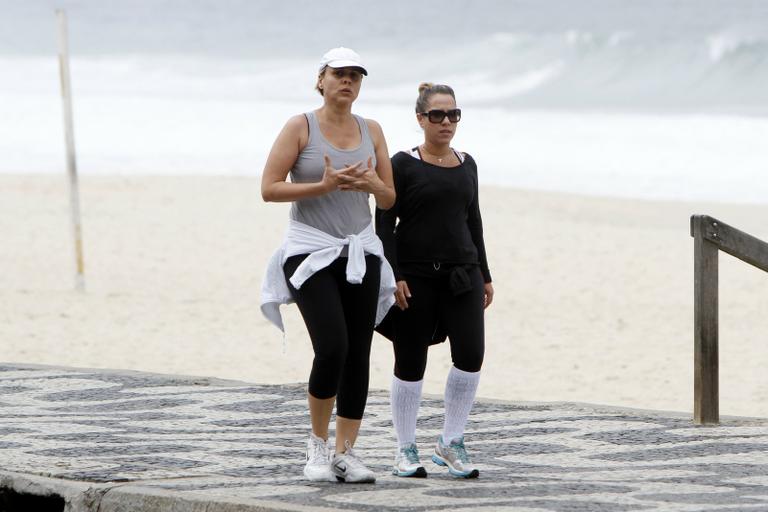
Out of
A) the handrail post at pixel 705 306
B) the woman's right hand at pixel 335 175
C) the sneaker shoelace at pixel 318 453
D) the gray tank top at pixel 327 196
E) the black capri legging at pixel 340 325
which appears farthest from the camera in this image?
the handrail post at pixel 705 306

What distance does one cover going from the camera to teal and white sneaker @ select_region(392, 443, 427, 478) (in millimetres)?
5750

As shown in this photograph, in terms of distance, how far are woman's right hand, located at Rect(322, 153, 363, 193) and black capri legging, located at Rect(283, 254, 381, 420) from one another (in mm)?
328

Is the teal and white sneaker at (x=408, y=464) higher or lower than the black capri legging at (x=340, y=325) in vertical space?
lower

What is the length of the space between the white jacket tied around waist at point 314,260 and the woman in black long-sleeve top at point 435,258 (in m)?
0.14

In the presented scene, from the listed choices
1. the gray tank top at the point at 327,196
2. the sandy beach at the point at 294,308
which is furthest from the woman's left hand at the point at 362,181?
the sandy beach at the point at 294,308

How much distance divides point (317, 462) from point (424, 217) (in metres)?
1.06

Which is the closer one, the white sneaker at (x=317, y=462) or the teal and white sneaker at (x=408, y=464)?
the white sneaker at (x=317, y=462)

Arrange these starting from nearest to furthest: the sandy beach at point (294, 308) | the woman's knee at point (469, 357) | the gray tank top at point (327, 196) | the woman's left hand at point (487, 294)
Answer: the gray tank top at point (327, 196), the woman's knee at point (469, 357), the woman's left hand at point (487, 294), the sandy beach at point (294, 308)

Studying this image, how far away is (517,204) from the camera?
91.7 feet

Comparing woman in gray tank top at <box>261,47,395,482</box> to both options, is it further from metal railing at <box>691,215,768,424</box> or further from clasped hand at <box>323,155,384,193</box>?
metal railing at <box>691,215,768,424</box>

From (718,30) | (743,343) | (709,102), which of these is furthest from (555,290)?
(718,30)

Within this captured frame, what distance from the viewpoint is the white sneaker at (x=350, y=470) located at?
5.48 metres

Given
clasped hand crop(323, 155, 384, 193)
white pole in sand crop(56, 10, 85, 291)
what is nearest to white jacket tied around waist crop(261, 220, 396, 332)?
clasped hand crop(323, 155, 384, 193)

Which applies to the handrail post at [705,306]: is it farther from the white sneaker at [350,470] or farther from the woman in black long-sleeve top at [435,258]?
the white sneaker at [350,470]
